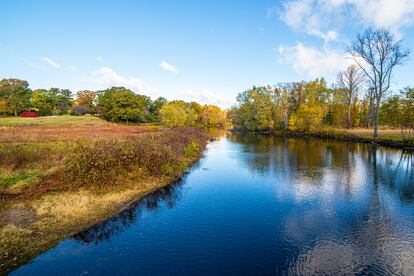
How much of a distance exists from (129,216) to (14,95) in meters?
91.3

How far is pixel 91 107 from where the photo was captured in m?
89.2

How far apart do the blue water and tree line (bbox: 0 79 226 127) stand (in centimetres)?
5156

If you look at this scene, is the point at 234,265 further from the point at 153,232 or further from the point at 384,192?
the point at 384,192

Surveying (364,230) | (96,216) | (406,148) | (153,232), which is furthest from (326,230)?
(406,148)

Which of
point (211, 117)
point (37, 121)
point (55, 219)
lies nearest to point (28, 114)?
point (37, 121)

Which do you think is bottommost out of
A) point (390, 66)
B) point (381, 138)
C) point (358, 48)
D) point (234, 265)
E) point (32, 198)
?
point (234, 265)

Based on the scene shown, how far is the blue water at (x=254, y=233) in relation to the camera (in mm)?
6926

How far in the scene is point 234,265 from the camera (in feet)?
23.1

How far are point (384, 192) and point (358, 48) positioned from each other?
109ft

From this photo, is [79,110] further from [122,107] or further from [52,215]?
[52,215]

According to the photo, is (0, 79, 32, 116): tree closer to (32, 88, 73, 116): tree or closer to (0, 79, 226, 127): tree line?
(0, 79, 226, 127): tree line

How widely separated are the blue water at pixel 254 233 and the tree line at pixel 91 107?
2030 inches

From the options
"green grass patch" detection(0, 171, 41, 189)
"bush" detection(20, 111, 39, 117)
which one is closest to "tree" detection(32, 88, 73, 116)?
"bush" detection(20, 111, 39, 117)

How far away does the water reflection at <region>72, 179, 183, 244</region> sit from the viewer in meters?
8.55
